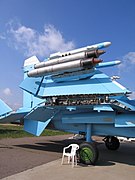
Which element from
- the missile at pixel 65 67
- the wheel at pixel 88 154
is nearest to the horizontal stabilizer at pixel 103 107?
the wheel at pixel 88 154

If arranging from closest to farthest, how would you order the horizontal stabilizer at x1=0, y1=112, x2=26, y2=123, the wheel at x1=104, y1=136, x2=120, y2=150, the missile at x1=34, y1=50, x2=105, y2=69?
1. the missile at x1=34, y1=50, x2=105, y2=69
2. the horizontal stabilizer at x1=0, y1=112, x2=26, y2=123
3. the wheel at x1=104, y1=136, x2=120, y2=150

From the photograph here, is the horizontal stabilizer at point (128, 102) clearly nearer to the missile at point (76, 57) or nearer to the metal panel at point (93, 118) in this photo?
the metal panel at point (93, 118)

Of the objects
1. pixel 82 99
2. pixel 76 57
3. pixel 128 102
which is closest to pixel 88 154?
pixel 82 99

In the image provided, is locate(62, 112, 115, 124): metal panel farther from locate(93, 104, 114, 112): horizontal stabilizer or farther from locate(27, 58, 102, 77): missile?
locate(27, 58, 102, 77): missile

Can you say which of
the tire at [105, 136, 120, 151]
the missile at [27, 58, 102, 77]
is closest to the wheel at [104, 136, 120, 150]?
the tire at [105, 136, 120, 151]

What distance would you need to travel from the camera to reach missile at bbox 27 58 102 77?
340 inches

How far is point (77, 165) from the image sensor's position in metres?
8.29

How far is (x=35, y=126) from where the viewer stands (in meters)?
11.6

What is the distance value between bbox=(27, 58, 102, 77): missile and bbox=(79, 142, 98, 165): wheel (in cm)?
290

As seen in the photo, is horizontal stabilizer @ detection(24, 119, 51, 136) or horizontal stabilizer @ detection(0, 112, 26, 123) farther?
horizontal stabilizer @ detection(0, 112, 26, 123)

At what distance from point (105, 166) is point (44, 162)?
216 centimetres

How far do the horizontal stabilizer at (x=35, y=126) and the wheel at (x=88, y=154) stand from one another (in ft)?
9.16

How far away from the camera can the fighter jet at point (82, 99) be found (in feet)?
28.8

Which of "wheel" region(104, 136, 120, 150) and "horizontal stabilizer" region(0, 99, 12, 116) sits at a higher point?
"horizontal stabilizer" region(0, 99, 12, 116)
